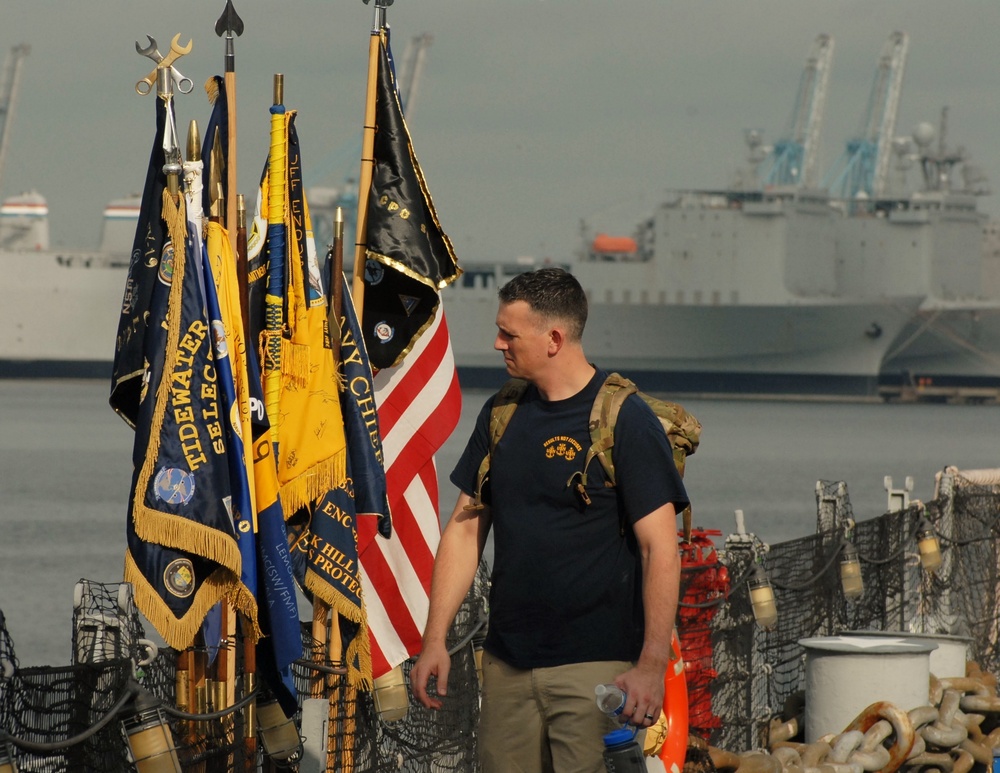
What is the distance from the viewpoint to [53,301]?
81.9 m

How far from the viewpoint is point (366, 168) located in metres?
5.09

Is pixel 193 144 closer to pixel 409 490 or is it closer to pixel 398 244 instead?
pixel 398 244

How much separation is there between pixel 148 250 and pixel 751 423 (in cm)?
6443

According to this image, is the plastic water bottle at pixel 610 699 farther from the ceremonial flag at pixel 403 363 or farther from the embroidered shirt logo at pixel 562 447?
the ceremonial flag at pixel 403 363

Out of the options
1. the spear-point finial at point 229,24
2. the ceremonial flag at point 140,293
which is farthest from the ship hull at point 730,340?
the ceremonial flag at point 140,293

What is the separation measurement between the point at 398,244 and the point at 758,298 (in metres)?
69.2

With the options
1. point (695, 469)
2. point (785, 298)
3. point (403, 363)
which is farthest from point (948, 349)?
point (403, 363)

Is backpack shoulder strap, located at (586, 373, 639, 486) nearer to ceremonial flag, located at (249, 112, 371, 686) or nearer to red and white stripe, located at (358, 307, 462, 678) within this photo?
ceremonial flag, located at (249, 112, 371, 686)

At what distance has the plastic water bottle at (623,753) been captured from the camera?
2.98 m

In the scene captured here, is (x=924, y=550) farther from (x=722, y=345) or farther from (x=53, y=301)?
(x=53, y=301)

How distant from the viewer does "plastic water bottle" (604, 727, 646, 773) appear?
2980 mm

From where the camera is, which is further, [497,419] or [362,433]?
[362,433]

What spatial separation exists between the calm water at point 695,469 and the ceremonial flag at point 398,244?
635 centimetres

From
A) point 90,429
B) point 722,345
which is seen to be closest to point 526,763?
point 90,429
